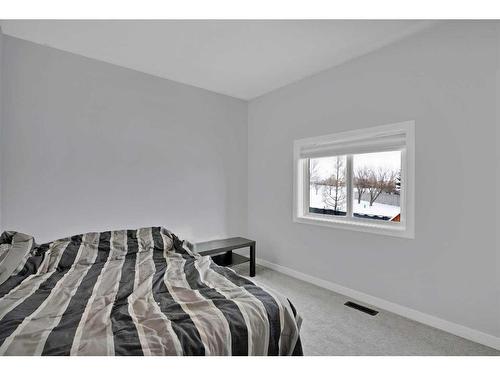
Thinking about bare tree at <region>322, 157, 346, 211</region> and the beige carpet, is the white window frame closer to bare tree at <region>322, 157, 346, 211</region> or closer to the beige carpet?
bare tree at <region>322, 157, 346, 211</region>

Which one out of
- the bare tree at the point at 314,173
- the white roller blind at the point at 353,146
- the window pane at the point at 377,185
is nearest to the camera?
the white roller blind at the point at 353,146

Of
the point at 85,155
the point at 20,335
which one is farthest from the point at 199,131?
the point at 20,335

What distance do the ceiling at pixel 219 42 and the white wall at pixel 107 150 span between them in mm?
256

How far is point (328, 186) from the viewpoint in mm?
3154

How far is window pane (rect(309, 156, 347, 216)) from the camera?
3008 millimetres

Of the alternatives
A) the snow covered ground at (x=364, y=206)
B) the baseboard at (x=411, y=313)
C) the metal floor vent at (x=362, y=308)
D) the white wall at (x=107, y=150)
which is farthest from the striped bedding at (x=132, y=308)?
the snow covered ground at (x=364, y=206)

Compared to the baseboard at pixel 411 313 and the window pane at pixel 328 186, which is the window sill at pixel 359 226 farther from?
the baseboard at pixel 411 313

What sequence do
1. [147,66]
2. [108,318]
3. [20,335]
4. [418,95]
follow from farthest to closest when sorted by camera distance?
[147,66]
[418,95]
[108,318]
[20,335]

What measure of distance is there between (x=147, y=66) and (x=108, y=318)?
257cm

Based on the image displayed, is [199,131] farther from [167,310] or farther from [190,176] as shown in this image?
[167,310]

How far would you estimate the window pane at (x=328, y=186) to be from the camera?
3008 mm

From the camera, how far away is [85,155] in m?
2.60

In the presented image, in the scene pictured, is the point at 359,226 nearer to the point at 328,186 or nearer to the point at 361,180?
the point at 361,180

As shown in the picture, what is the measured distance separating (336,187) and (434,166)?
1093 millimetres
